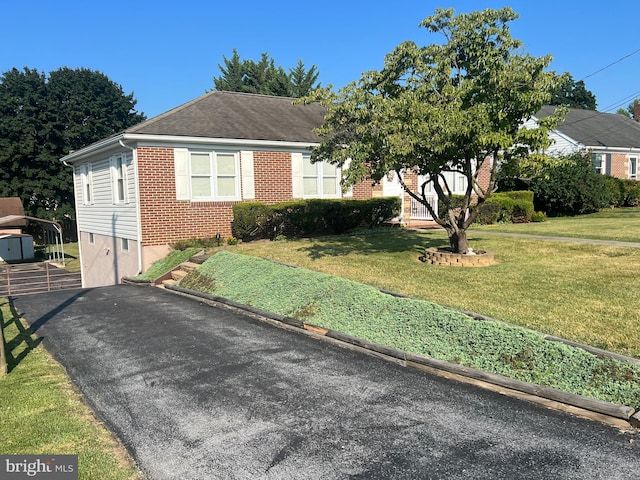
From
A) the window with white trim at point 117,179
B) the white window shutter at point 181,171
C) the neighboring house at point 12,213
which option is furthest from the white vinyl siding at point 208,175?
the neighboring house at point 12,213

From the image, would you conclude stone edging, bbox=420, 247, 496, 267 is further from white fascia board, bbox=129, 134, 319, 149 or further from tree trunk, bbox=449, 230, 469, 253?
white fascia board, bbox=129, 134, 319, 149

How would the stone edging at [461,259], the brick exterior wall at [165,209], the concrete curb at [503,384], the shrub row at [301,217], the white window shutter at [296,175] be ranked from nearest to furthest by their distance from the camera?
the concrete curb at [503,384], the stone edging at [461,259], the brick exterior wall at [165,209], the shrub row at [301,217], the white window shutter at [296,175]

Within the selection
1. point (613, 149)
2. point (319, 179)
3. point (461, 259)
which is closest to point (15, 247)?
point (319, 179)

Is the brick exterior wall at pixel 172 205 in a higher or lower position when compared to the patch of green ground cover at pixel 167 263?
higher

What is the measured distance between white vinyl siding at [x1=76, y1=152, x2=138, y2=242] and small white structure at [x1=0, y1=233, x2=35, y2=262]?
1753cm

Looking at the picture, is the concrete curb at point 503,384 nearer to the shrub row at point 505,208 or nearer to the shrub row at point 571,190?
the shrub row at point 505,208

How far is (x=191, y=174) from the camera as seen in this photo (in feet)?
50.6

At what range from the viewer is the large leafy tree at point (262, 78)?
185 feet

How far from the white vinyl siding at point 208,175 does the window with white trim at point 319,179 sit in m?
2.33

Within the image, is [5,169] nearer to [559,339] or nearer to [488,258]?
[488,258]

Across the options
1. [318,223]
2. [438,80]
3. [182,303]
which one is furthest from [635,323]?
[318,223]

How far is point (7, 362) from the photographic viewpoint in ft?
21.2

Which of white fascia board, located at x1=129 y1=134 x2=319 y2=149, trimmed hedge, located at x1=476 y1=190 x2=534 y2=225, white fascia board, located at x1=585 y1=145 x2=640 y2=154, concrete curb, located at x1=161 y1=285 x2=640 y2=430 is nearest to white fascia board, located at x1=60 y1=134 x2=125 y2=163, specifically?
white fascia board, located at x1=129 y1=134 x2=319 y2=149

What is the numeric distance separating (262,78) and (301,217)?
4668cm
